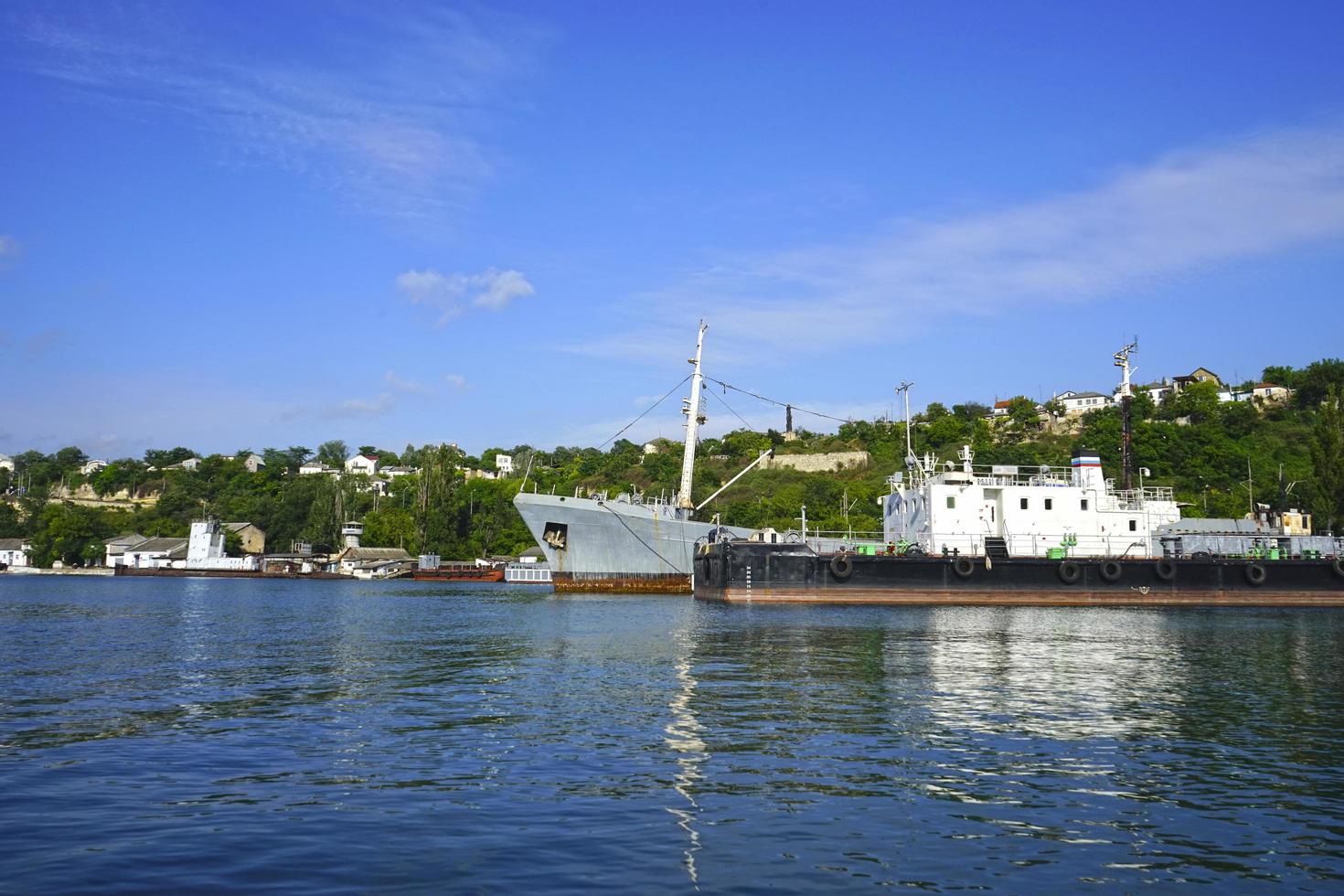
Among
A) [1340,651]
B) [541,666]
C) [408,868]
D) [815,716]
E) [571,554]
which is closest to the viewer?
[408,868]

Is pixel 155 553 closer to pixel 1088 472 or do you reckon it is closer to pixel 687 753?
pixel 1088 472

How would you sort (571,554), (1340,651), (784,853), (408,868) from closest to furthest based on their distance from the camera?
(408,868) < (784,853) < (1340,651) < (571,554)

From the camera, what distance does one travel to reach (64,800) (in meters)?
10.5

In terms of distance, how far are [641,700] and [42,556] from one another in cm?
13113

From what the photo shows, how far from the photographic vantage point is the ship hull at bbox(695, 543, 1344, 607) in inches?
1822

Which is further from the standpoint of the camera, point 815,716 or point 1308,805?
point 815,716

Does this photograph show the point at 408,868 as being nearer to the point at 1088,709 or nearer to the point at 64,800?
the point at 64,800

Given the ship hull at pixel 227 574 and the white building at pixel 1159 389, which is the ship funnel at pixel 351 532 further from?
the white building at pixel 1159 389

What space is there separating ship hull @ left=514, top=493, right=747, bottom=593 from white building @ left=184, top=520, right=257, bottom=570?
224 feet

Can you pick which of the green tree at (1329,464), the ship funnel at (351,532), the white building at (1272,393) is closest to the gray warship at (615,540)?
the green tree at (1329,464)

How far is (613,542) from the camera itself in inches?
2203

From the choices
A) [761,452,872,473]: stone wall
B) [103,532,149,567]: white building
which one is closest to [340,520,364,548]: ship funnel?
[103,532,149,567]: white building

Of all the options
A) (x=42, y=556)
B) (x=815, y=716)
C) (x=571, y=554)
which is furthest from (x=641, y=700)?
(x=42, y=556)

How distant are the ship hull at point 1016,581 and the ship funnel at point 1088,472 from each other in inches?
219
